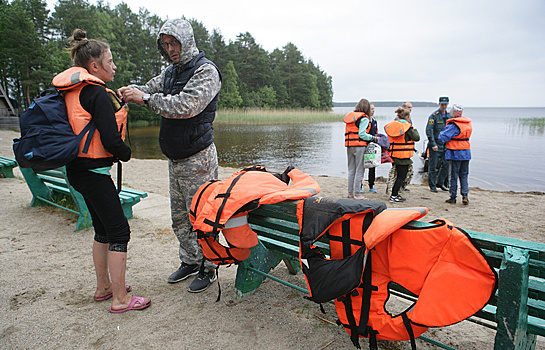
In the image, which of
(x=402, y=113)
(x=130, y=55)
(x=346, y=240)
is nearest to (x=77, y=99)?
(x=346, y=240)

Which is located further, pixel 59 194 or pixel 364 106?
pixel 364 106

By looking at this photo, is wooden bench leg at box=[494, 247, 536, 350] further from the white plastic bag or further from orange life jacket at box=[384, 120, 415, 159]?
the white plastic bag

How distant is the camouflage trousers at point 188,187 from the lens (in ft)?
10.4

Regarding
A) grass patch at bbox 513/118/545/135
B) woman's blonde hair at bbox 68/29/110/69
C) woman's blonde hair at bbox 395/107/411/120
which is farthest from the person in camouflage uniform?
grass patch at bbox 513/118/545/135

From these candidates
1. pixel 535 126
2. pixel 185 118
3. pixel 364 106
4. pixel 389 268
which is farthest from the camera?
pixel 535 126

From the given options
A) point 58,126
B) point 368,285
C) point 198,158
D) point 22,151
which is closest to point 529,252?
point 368,285

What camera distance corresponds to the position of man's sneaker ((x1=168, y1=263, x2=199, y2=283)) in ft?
11.0

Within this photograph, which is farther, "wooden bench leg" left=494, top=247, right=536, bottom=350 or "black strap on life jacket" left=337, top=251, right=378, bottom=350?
"black strap on life jacket" left=337, top=251, right=378, bottom=350

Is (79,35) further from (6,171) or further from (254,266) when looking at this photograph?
(6,171)

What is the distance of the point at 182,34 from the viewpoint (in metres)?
3.04

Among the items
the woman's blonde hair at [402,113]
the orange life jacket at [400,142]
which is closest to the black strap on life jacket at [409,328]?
the orange life jacket at [400,142]

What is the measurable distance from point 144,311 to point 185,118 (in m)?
1.66

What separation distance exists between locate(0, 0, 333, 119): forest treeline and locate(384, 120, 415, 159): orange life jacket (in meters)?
10.8

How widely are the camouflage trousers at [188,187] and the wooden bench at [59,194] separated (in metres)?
1.90
